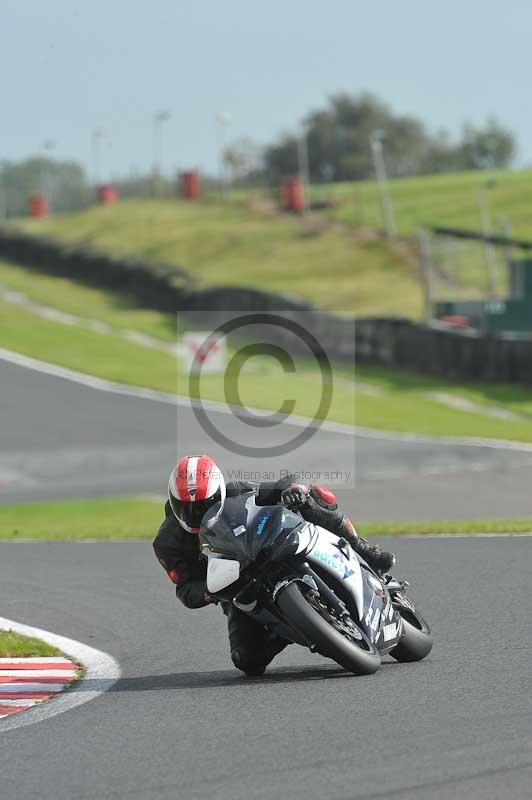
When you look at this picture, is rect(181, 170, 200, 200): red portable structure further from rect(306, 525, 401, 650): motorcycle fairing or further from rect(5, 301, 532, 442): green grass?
rect(306, 525, 401, 650): motorcycle fairing

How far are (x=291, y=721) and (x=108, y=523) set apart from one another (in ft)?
42.0

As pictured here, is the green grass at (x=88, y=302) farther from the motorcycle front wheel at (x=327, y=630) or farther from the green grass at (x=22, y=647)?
the motorcycle front wheel at (x=327, y=630)

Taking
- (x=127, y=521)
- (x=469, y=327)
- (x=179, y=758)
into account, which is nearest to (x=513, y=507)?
(x=127, y=521)

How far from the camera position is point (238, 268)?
5138cm

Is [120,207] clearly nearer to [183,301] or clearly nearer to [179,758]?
[183,301]

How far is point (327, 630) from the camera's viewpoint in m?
7.12

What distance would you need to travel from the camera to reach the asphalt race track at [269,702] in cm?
546

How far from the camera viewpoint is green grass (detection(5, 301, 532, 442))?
28.3 meters

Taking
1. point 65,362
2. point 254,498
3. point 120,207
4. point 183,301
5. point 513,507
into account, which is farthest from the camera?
point 120,207

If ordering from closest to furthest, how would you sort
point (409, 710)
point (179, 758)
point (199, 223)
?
point (179, 758), point (409, 710), point (199, 223)

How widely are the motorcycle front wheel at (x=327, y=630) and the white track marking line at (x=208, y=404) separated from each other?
17126 mm

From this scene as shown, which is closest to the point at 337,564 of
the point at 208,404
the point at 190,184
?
the point at 208,404

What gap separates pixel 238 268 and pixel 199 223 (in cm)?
989
